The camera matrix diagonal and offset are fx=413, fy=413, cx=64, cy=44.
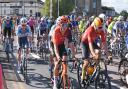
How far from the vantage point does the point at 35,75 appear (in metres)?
14.2

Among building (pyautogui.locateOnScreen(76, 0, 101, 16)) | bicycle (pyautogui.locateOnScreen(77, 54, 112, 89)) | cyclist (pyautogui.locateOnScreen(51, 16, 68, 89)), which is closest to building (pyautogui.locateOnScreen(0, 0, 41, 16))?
building (pyautogui.locateOnScreen(76, 0, 101, 16))

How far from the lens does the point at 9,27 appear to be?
19.8 m

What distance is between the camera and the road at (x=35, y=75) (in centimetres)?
1198

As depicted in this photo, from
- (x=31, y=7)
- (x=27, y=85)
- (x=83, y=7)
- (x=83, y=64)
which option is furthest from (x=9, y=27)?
(x=83, y=7)

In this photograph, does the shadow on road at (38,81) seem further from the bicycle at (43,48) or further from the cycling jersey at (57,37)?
the bicycle at (43,48)

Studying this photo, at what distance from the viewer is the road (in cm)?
1198

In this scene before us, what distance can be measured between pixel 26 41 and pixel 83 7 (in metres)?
109

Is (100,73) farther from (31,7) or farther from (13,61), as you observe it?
(31,7)

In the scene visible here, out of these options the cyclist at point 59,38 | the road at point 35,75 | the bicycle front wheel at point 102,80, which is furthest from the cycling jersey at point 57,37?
the road at point 35,75

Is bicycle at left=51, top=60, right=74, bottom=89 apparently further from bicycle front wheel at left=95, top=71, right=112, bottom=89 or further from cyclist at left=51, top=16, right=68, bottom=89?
bicycle front wheel at left=95, top=71, right=112, bottom=89

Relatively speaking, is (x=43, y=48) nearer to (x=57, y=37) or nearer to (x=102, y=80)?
(x=57, y=37)

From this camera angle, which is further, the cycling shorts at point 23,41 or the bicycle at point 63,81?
the cycling shorts at point 23,41

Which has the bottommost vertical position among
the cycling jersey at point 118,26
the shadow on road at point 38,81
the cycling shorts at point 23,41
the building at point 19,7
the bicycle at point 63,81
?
the shadow on road at point 38,81

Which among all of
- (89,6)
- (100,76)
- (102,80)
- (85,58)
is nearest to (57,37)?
(85,58)
